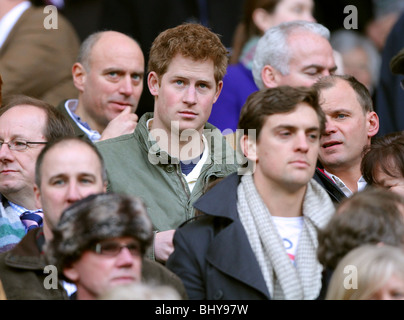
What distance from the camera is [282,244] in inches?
198

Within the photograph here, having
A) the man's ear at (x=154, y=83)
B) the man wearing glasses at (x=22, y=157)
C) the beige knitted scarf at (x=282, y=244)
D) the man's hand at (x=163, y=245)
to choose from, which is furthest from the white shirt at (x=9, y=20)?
the beige knitted scarf at (x=282, y=244)

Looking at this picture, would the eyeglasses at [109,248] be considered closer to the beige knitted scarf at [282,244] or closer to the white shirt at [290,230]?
the beige knitted scarf at [282,244]

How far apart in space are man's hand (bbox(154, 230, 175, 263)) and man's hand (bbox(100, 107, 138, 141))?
109 centimetres

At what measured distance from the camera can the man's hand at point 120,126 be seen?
6.45 metres

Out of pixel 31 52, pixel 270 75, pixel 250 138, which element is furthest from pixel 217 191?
pixel 31 52

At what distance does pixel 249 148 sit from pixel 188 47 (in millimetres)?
970

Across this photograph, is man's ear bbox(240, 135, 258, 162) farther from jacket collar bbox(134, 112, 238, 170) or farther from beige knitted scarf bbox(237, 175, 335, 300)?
jacket collar bbox(134, 112, 238, 170)

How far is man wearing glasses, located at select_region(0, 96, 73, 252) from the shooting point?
5734 mm

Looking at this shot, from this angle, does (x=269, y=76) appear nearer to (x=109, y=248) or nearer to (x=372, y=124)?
(x=372, y=124)

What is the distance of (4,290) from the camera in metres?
4.94

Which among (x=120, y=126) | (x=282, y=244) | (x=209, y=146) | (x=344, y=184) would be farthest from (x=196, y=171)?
(x=282, y=244)

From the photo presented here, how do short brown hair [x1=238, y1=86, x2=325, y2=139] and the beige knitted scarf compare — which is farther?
short brown hair [x1=238, y1=86, x2=325, y2=139]

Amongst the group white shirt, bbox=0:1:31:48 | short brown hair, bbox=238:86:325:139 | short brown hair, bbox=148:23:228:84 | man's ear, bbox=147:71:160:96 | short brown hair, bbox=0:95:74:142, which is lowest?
short brown hair, bbox=238:86:325:139

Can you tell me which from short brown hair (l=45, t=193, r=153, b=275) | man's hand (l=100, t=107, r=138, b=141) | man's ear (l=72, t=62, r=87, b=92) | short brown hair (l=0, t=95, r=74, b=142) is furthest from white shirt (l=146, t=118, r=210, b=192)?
short brown hair (l=45, t=193, r=153, b=275)
